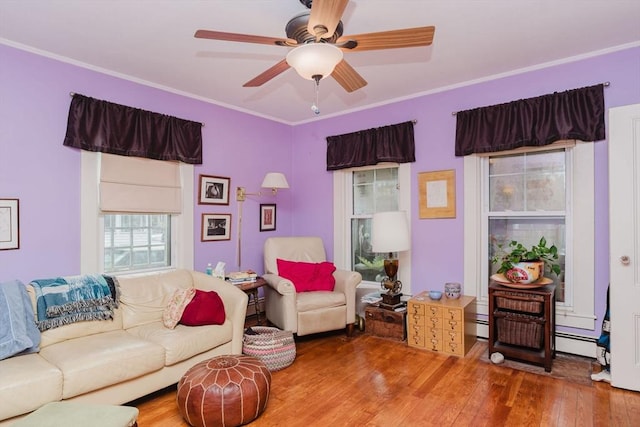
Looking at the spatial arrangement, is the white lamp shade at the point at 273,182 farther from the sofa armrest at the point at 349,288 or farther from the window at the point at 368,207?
the sofa armrest at the point at 349,288

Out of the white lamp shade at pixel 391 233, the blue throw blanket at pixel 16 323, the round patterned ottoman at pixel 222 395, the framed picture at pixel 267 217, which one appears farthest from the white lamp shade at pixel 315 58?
the framed picture at pixel 267 217

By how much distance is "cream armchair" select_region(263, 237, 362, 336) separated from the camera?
351 cm

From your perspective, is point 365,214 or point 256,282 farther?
point 365,214

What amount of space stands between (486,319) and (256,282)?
90.5 inches

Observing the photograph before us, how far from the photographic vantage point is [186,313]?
9.27 ft

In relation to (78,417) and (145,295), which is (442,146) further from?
(78,417)

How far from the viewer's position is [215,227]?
4.16 metres

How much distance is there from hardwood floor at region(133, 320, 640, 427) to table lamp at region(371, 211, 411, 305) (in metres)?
0.72

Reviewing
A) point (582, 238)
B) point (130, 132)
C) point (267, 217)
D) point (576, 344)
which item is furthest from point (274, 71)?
point (576, 344)

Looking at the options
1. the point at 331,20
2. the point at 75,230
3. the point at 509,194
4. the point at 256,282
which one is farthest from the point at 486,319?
the point at 75,230

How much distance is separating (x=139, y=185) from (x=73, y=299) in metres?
1.24

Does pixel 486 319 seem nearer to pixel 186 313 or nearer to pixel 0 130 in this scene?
pixel 186 313

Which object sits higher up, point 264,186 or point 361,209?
point 264,186

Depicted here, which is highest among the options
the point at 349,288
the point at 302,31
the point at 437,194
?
the point at 302,31
